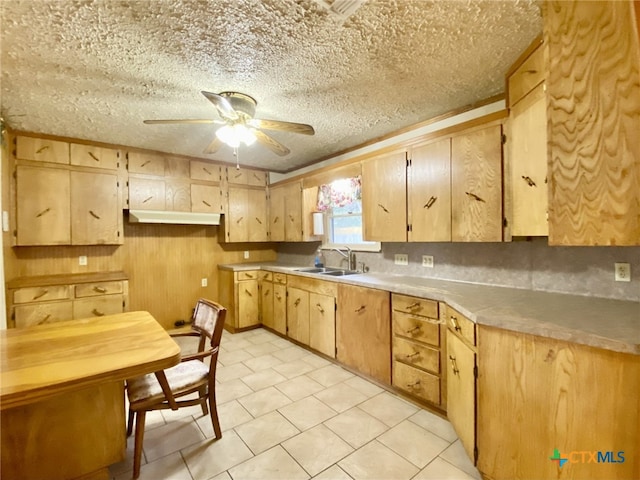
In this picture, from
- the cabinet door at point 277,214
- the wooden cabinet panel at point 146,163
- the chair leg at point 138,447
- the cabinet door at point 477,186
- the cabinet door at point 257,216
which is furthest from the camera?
the cabinet door at point 257,216

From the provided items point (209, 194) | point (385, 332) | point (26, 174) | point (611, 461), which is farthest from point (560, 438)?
point (26, 174)

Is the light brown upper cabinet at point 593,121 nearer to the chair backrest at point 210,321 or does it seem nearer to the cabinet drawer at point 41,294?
the chair backrest at point 210,321

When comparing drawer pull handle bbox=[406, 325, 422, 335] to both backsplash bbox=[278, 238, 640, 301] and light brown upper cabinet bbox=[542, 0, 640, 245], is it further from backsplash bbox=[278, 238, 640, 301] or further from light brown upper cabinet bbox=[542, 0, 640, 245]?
light brown upper cabinet bbox=[542, 0, 640, 245]

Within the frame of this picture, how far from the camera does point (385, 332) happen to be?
239 centimetres

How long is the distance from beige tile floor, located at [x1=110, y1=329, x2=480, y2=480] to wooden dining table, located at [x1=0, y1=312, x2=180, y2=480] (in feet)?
0.92

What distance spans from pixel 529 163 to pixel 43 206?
438 cm

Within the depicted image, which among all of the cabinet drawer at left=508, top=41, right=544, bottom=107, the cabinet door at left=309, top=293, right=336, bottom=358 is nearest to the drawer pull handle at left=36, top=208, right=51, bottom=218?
the cabinet door at left=309, top=293, right=336, bottom=358

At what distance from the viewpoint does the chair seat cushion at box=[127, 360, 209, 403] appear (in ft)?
5.21

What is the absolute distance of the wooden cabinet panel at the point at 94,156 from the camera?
3117 millimetres

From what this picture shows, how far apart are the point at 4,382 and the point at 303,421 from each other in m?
1.63

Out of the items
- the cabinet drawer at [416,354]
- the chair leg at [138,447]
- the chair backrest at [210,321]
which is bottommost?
the chair leg at [138,447]

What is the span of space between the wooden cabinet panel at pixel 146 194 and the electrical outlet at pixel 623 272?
433 cm

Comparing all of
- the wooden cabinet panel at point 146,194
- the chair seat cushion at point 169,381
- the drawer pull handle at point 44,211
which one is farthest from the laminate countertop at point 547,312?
the drawer pull handle at point 44,211

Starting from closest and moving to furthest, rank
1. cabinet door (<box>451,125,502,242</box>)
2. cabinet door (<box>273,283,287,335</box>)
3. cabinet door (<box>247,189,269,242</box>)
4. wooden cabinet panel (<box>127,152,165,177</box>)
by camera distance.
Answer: cabinet door (<box>451,125,502,242</box>)
wooden cabinet panel (<box>127,152,165,177</box>)
cabinet door (<box>273,283,287,335</box>)
cabinet door (<box>247,189,269,242</box>)
